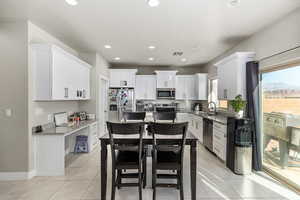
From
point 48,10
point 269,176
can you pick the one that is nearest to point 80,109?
point 48,10

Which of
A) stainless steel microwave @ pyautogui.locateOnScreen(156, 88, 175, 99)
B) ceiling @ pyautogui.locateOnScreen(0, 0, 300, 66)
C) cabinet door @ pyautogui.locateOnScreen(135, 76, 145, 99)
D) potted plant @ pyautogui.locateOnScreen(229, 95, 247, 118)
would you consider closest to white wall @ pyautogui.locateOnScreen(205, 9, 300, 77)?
ceiling @ pyautogui.locateOnScreen(0, 0, 300, 66)

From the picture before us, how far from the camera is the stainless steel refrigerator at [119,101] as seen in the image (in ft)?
21.2

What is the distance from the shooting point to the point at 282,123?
3.16 m

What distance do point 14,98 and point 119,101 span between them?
361cm

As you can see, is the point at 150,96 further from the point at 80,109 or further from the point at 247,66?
the point at 247,66

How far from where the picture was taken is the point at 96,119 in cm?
523

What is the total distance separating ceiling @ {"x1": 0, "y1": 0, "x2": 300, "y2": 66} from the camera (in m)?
2.55

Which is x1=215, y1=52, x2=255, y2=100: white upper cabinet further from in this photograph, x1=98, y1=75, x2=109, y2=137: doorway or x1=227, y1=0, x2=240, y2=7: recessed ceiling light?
x1=98, y1=75, x2=109, y2=137: doorway

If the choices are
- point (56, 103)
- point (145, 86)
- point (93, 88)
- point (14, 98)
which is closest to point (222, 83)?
point (145, 86)

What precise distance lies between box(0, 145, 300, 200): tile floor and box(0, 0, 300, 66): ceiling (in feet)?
9.03

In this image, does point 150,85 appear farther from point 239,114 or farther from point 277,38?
point 277,38

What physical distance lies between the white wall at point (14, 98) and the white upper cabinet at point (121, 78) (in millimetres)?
3663

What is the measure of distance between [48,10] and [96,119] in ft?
10.4

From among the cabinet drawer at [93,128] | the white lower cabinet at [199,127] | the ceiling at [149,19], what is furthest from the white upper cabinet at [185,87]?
the cabinet drawer at [93,128]
